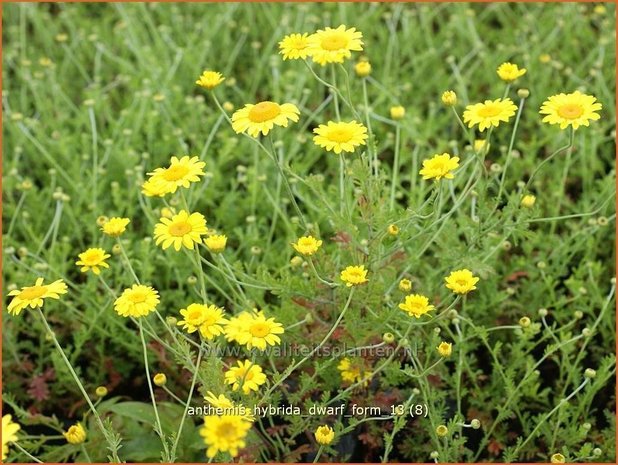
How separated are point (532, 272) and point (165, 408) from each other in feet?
3.83

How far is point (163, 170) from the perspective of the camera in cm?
188

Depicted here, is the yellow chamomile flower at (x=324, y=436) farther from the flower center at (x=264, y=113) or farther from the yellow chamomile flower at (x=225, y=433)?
the flower center at (x=264, y=113)

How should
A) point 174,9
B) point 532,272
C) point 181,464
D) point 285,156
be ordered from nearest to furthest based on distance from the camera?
point 181,464 → point 532,272 → point 285,156 → point 174,9

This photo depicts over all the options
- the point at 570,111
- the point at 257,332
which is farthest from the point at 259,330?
the point at 570,111

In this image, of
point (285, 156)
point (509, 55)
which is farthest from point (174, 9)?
point (509, 55)

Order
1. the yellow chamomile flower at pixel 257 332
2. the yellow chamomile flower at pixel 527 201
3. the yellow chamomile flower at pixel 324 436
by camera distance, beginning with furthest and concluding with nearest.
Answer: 1. the yellow chamomile flower at pixel 527 201
2. the yellow chamomile flower at pixel 324 436
3. the yellow chamomile flower at pixel 257 332

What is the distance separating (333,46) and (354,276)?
1.67ft

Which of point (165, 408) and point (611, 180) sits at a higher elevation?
point (611, 180)

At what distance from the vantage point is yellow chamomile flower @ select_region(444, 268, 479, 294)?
1804 millimetres

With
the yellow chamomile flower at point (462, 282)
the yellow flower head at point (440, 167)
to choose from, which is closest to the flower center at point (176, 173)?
the yellow flower head at point (440, 167)

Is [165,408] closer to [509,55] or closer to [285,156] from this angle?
[285,156]

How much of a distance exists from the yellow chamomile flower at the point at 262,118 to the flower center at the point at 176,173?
0.45 feet

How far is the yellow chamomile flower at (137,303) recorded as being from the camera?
174 centimetres

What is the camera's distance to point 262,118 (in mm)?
1856
